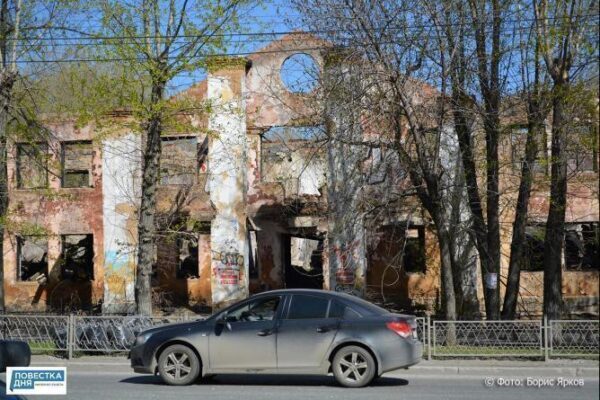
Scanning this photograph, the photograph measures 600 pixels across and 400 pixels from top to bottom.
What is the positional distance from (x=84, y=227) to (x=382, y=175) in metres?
Result: 13.5

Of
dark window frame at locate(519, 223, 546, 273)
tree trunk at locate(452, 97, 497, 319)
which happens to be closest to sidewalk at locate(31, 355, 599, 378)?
tree trunk at locate(452, 97, 497, 319)

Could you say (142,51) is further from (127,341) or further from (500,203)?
(500,203)

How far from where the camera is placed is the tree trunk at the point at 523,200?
56.0 feet

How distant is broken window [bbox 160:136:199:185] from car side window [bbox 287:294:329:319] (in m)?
16.4

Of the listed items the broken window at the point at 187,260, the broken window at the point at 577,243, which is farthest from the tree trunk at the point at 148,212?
the broken window at the point at 577,243

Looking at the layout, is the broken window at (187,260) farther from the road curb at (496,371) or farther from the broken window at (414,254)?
the road curb at (496,371)

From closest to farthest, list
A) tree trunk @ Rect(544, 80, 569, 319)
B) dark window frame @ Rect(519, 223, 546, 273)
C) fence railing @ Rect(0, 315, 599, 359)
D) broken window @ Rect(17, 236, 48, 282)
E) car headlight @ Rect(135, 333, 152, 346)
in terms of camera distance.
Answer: car headlight @ Rect(135, 333, 152, 346)
fence railing @ Rect(0, 315, 599, 359)
tree trunk @ Rect(544, 80, 569, 319)
dark window frame @ Rect(519, 223, 546, 273)
broken window @ Rect(17, 236, 48, 282)

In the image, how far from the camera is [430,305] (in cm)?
2717

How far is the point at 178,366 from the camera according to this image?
38.7ft

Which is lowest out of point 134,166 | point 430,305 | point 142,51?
point 430,305

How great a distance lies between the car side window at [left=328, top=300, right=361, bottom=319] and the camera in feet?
37.9

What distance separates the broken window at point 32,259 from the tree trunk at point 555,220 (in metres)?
19.9

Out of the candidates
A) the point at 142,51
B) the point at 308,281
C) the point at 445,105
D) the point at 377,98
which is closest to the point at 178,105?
the point at 142,51

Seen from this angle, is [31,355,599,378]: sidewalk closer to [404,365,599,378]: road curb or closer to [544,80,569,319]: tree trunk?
[404,365,599,378]: road curb
